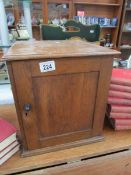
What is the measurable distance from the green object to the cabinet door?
3.23 feet

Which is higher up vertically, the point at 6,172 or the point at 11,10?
the point at 11,10

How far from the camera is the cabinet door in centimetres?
49

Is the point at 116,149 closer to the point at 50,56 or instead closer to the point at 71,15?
the point at 50,56

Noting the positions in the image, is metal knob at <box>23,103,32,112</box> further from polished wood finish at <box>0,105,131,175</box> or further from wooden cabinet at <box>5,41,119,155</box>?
polished wood finish at <box>0,105,131,175</box>

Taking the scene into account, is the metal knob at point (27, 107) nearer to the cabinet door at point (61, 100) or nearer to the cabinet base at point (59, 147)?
the cabinet door at point (61, 100)

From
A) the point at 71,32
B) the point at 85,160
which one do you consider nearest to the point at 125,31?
the point at 71,32

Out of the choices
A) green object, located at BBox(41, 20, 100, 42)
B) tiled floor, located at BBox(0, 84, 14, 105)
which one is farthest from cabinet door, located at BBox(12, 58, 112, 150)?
green object, located at BBox(41, 20, 100, 42)

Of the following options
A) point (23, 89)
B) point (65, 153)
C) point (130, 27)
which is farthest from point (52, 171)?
point (130, 27)

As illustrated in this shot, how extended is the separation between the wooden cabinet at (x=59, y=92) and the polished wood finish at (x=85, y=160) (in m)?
0.03

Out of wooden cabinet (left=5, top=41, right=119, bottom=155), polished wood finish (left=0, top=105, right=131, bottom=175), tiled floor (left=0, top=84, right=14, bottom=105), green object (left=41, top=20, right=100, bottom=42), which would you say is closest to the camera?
wooden cabinet (left=5, top=41, right=119, bottom=155)

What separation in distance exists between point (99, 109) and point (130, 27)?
3141 mm

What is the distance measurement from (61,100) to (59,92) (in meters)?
0.03

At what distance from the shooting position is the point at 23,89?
489 mm

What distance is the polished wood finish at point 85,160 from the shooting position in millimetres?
580
